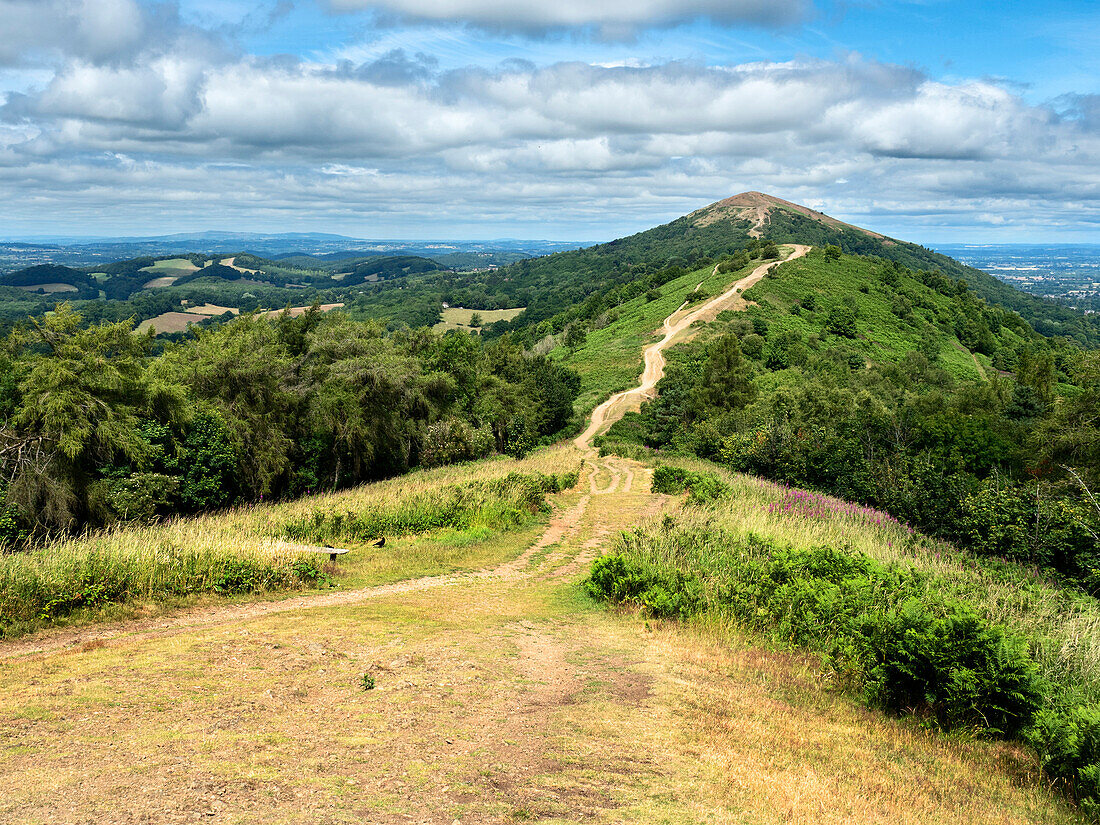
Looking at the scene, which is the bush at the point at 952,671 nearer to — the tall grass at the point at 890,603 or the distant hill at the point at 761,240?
the tall grass at the point at 890,603

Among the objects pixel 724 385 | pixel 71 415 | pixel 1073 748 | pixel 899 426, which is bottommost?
pixel 899 426

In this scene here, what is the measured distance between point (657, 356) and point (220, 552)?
50.8m

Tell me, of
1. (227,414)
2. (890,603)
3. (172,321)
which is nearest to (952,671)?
(890,603)

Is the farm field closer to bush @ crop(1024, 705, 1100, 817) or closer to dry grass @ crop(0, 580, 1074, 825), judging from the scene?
dry grass @ crop(0, 580, 1074, 825)

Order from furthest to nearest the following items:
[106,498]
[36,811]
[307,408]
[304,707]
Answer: [307,408] < [106,498] < [304,707] < [36,811]

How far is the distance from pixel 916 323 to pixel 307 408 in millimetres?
77192

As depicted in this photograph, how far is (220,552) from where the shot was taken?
407 inches

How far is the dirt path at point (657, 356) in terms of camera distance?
43188 mm

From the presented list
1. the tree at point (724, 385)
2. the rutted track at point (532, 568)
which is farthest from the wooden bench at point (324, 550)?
the tree at point (724, 385)

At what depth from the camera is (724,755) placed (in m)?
5.62

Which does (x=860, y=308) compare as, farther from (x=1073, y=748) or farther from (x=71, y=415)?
(x=1073, y=748)

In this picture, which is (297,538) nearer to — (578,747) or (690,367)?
(578,747)

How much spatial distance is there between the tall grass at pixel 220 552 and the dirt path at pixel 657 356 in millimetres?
18488

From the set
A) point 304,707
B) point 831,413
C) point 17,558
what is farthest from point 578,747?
point 831,413
